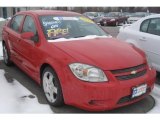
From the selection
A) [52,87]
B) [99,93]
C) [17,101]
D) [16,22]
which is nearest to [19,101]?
[17,101]

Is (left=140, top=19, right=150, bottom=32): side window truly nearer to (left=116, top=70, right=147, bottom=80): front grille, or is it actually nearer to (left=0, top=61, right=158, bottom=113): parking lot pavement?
(left=0, top=61, right=158, bottom=113): parking lot pavement

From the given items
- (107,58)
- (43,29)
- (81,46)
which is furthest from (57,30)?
(107,58)

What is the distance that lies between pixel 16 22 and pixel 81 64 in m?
2.87

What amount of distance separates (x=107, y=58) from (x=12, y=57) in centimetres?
295

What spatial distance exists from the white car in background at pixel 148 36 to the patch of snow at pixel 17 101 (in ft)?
7.52

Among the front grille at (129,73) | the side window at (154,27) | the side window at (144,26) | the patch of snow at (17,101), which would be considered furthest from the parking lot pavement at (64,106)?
the side window at (144,26)

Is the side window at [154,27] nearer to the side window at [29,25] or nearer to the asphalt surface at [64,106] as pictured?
the asphalt surface at [64,106]

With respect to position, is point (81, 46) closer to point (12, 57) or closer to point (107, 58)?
point (107, 58)

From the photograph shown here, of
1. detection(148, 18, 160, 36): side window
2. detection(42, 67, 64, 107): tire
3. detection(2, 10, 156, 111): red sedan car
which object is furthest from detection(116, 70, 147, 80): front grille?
detection(148, 18, 160, 36): side window

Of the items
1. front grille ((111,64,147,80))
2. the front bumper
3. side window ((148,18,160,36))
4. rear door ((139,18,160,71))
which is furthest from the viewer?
side window ((148,18,160,36))

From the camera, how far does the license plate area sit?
371 cm

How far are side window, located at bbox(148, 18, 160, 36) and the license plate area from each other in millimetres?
1870

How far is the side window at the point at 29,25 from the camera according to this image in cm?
487

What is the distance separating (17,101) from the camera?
4332mm
